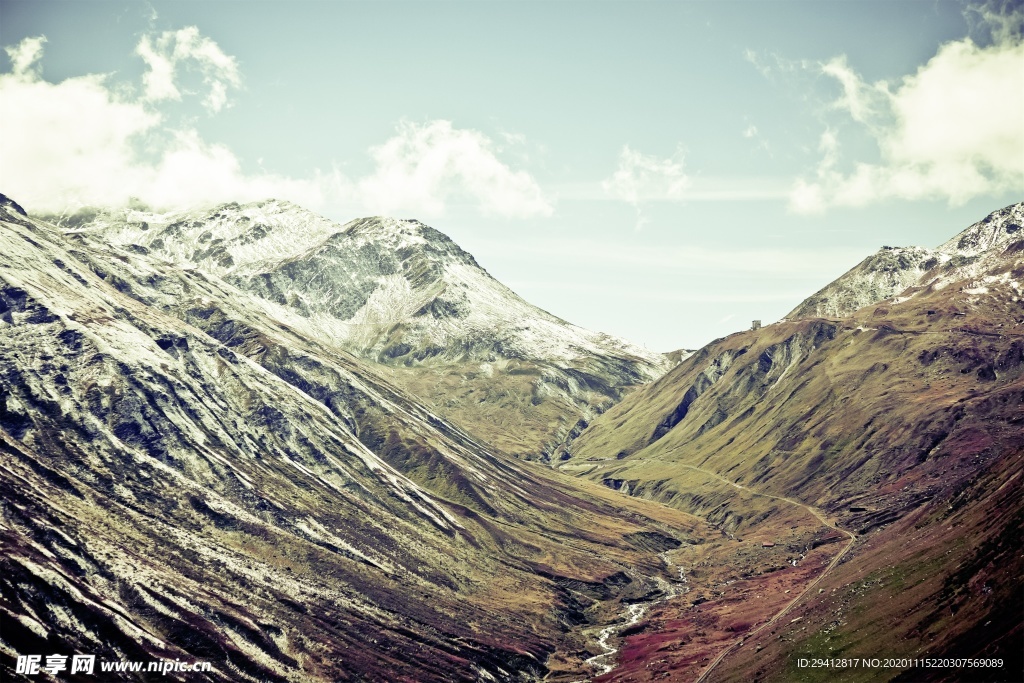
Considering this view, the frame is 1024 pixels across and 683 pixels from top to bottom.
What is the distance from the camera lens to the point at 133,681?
166m

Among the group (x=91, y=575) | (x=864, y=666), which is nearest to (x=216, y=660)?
(x=91, y=575)

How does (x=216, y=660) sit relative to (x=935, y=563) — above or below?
below

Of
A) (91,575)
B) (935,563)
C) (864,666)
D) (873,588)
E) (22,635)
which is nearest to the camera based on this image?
(864,666)

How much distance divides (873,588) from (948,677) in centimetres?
6517

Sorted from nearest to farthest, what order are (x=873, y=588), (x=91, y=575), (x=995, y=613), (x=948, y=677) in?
(x=948, y=677)
(x=995, y=613)
(x=873, y=588)
(x=91, y=575)

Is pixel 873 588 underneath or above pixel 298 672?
above

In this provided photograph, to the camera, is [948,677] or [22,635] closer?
[948,677]

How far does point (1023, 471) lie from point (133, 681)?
175576mm

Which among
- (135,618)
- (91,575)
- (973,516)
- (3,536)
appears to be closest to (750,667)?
(973,516)

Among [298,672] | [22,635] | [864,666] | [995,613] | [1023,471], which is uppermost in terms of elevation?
[1023,471]

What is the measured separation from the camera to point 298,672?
200m

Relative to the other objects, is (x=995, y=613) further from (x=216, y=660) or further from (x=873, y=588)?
(x=216, y=660)

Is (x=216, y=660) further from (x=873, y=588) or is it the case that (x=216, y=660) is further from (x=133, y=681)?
(x=873, y=588)

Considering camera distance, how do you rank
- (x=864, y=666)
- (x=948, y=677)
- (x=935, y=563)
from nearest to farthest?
(x=948, y=677) → (x=864, y=666) → (x=935, y=563)
